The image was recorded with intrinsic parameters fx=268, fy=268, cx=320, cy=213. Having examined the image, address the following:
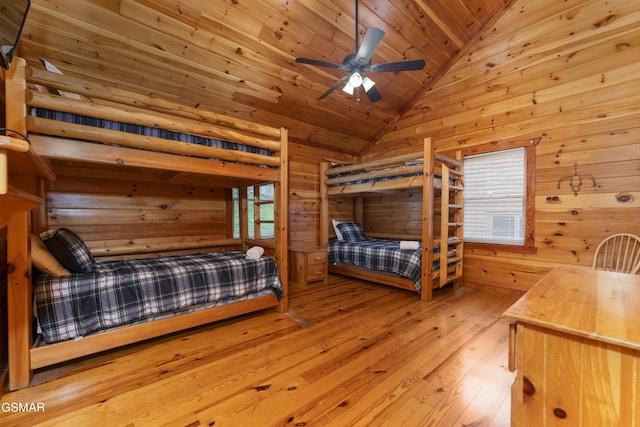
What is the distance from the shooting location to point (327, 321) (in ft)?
7.92

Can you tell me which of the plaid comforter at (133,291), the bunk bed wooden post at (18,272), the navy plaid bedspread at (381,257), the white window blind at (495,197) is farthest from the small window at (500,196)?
the bunk bed wooden post at (18,272)

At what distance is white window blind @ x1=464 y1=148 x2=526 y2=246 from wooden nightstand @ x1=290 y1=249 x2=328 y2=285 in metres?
2.06

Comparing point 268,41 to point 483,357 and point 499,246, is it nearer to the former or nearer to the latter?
point 483,357

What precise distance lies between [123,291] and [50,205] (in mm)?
1463

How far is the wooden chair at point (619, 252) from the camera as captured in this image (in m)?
2.49

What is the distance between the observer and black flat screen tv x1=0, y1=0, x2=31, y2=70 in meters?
1.04

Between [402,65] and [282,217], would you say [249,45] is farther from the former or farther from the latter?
[282,217]

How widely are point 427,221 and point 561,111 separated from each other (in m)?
1.94

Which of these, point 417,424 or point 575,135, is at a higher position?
point 575,135

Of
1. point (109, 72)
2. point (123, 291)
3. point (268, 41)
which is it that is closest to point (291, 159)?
point (268, 41)

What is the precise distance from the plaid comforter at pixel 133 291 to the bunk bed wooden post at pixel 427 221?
5.56 feet

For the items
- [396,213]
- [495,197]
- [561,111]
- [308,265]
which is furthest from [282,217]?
[561,111]

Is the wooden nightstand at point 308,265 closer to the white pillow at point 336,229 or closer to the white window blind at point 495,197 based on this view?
the white pillow at point 336,229

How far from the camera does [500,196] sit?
3.52 meters
